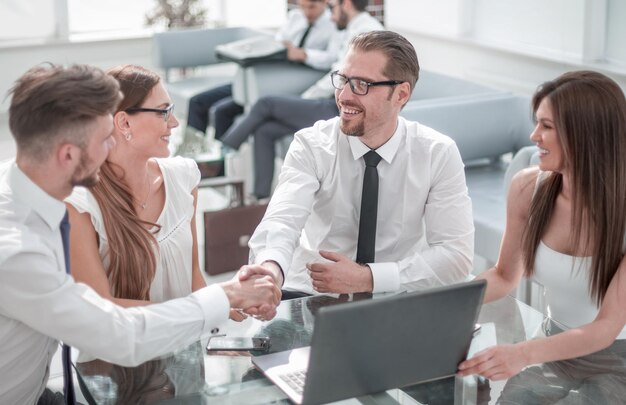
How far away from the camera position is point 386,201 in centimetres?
279

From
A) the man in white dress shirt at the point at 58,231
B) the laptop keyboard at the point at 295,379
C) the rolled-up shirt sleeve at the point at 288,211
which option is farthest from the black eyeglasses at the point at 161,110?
the laptop keyboard at the point at 295,379

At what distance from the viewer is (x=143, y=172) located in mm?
2465

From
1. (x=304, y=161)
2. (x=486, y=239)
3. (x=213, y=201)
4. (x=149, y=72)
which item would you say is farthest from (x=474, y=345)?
(x=213, y=201)

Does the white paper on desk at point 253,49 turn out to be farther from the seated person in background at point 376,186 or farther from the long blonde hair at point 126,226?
the long blonde hair at point 126,226

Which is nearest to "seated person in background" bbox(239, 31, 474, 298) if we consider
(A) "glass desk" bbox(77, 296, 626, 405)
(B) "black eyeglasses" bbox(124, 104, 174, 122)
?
(B) "black eyeglasses" bbox(124, 104, 174, 122)

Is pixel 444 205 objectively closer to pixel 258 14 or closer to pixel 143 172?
pixel 143 172

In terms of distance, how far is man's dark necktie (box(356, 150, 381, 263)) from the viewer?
9.01 ft

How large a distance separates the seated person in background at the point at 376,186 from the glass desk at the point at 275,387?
0.54 m

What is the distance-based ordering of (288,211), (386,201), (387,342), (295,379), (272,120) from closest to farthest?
(387,342) < (295,379) < (288,211) < (386,201) < (272,120)

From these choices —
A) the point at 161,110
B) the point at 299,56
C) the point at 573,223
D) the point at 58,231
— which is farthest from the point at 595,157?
the point at 299,56

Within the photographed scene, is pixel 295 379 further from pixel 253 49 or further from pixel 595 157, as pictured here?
pixel 253 49

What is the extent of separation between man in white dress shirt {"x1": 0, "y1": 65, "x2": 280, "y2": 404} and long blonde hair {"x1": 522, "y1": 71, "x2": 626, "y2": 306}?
107cm

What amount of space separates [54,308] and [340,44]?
14.2 ft

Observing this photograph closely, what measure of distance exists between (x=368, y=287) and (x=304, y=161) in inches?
20.1
